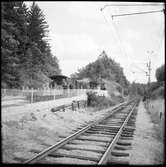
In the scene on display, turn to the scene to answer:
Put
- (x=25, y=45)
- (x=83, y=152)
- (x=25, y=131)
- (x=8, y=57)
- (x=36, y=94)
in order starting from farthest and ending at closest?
(x=25, y=45), (x=8, y=57), (x=36, y=94), (x=25, y=131), (x=83, y=152)

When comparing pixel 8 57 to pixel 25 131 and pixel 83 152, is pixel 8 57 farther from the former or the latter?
pixel 83 152

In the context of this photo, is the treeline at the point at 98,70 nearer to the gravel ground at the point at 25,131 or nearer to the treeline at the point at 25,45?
the treeline at the point at 25,45

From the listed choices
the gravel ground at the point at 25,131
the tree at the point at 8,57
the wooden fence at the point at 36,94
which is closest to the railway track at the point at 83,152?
the gravel ground at the point at 25,131

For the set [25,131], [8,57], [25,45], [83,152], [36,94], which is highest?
[25,45]

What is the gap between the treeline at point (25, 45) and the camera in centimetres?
2626

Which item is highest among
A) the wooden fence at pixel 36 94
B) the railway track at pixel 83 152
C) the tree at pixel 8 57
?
the tree at pixel 8 57

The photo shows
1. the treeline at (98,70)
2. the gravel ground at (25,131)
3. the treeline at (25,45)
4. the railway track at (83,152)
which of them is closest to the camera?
the railway track at (83,152)

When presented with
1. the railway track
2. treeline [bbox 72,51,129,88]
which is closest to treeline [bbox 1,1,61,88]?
the railway track

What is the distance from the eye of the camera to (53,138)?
10664 mm

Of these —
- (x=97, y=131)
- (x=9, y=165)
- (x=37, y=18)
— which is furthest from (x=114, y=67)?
(x=9, y=165)

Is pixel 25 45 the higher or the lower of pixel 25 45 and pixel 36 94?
the higher

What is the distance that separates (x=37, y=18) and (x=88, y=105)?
13298mm

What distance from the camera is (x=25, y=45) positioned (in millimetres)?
31453

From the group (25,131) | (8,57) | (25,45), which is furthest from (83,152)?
(25,45)
